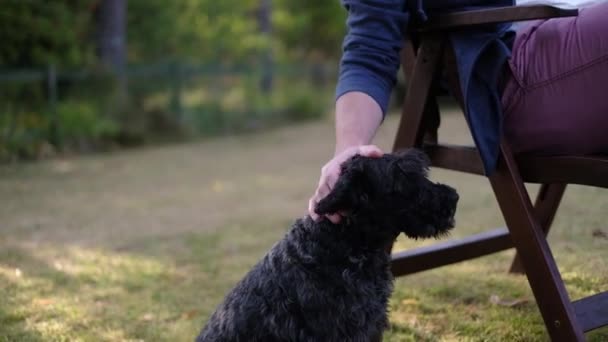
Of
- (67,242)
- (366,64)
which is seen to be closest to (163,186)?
(67,242)

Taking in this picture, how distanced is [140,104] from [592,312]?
1334 cm

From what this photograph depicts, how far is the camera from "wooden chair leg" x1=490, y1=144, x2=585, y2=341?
9.01 feet

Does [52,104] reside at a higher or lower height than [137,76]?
lower

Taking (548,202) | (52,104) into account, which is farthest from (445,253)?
(52,104)

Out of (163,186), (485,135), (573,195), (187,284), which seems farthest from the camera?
(163,186)

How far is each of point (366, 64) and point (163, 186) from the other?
285 inches

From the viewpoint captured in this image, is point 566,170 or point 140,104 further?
point 140,104

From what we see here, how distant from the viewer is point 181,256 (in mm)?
5539

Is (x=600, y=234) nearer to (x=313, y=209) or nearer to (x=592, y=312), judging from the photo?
(x=592, y=312)

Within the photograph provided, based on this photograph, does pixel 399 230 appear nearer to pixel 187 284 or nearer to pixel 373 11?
pixel 373 11

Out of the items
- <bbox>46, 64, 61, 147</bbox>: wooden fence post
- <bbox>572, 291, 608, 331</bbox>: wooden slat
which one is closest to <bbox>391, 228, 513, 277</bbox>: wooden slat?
<bbox>572, 291, 608, 331</bbox>: wooden slat

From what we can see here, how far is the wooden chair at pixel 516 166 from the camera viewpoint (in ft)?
8.83

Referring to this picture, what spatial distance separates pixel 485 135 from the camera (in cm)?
278

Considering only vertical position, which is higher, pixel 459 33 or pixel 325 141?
pixel 459 33
